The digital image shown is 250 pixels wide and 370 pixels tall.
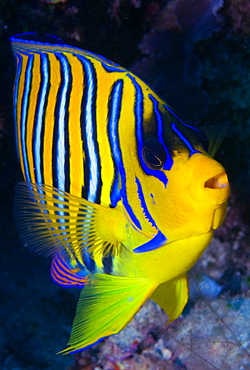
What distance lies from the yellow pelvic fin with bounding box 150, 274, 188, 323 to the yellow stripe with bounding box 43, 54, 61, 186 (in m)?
0.88

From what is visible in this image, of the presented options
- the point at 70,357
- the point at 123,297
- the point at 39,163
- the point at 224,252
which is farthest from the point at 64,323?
the point at 39,163

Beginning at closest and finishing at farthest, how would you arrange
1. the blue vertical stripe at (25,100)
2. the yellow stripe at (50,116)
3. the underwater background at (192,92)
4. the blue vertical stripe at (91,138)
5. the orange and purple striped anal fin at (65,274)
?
the blue vertical stripe at (91,138) → the yellow stripe at (50,116) → the blue vertical stripe at (25,100) → the orange and purple striped anal fin at (65,274) → the underwater background at (192,92)

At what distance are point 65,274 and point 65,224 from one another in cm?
71

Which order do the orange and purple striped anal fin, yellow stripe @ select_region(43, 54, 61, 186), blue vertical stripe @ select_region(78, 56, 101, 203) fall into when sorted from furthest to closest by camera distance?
the orange and purple striped anal fin, yellow stripe @ select_region(43, 54, 61, 186), blue vertical stripe @ select_region(78, 56, 101, 203)

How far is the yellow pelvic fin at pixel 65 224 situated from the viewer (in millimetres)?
1460

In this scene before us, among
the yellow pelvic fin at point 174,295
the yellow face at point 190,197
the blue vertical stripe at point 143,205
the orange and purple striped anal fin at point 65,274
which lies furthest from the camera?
the orange and purple striped anal fin at point 65,274

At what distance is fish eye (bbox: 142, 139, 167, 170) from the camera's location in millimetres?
1285

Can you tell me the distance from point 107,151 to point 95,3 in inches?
68.9

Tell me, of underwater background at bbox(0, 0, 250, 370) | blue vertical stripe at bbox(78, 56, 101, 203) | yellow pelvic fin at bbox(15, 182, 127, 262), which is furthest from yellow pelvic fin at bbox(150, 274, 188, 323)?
underwater background at bbox(0, 0, 250, 370)

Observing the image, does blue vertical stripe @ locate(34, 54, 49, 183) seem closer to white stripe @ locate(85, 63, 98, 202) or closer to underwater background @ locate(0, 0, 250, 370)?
white stripe @ locate(85, 63, 98, 202)

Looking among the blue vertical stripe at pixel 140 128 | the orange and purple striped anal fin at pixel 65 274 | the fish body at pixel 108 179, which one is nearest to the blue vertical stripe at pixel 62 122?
the fish body at pixel 108 179

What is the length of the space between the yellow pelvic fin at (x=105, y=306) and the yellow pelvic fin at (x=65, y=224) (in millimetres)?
182

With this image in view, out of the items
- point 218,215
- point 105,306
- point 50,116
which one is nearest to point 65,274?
point 105,306

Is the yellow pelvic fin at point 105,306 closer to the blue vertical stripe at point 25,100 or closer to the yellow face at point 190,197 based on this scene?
the yellow face at point 190,197
